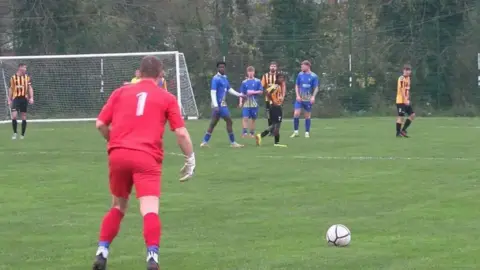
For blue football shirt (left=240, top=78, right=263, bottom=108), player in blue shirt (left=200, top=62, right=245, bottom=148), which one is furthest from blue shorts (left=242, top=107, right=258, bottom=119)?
player in blue shirt (left=200, top=62, right=245, bottom=148)

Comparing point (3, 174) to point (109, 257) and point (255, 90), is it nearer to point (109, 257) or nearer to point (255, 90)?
point (109, 257)

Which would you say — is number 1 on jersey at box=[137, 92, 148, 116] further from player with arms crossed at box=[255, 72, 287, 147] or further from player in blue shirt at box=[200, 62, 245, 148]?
player with arms crossed at box=[255, 72, 287, 147]

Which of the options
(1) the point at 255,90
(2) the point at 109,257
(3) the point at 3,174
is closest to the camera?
(2) the point at 109,257

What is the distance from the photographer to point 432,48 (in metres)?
42.5

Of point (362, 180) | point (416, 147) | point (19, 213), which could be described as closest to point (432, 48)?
point (416, 147)

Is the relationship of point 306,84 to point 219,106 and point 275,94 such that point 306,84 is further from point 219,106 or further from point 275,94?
point 219,106

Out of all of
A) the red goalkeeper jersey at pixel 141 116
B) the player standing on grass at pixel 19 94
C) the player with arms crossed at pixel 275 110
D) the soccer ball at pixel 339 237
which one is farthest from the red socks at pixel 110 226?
the player standing on grass at pixel 19 94

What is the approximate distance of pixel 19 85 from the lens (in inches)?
1075

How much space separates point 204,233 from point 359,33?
1335 inches

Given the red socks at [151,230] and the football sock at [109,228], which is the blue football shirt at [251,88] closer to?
the football sock at [109,228]

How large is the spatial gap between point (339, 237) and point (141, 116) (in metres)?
2.53

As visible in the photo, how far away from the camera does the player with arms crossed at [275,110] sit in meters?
23.1

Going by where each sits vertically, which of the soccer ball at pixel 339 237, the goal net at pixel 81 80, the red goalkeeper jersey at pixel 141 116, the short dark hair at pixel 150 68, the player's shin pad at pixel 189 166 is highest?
the short dark hair at pixel 150 68

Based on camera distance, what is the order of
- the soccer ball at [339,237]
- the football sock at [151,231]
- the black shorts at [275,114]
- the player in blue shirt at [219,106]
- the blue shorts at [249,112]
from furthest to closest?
the blue shorts at [249,112] < the black shorts at [275,114] < the player in blue shirt at [219,106] < the soccer ball at [339,237] < the football sock at [151,231]
